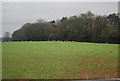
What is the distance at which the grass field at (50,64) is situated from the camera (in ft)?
9.40

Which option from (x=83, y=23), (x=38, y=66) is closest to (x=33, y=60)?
(x=38, y=66)

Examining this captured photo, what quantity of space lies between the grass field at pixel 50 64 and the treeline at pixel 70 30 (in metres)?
0.41

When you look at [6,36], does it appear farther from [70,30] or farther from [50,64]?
[70,30]

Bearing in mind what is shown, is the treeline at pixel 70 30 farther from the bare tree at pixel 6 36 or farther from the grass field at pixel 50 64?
the grass field at pixel 50 64

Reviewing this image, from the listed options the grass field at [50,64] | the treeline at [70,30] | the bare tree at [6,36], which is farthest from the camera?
the treeline at [70,30]

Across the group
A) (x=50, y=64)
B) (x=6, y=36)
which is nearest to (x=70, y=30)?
(x=50, y=64)

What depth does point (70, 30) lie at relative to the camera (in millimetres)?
4609

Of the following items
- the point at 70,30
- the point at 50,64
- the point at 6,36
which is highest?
the point at 70,30

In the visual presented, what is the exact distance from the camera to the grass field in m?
2.87

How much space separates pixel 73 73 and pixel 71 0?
1.98 meters

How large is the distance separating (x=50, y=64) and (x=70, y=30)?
1.56 m

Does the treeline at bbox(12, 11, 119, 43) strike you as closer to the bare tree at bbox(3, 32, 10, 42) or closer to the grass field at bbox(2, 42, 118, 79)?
the bare tree at bbox(3, 32, 10, 42)

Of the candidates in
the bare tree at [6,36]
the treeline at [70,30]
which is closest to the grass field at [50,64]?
the bare tree at [6,36]

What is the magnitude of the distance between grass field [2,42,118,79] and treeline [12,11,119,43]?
414 mm
